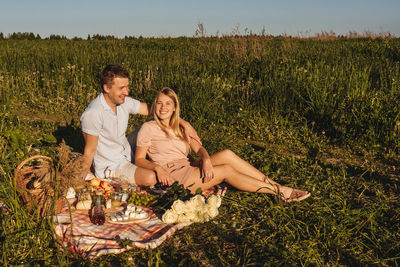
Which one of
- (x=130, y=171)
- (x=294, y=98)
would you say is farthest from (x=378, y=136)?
(x=130, y=171)

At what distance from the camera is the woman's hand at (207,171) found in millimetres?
4109

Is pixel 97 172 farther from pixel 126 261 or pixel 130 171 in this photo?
pixel 126 261

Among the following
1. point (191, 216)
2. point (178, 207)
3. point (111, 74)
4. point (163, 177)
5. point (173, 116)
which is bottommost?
point (191, 216)

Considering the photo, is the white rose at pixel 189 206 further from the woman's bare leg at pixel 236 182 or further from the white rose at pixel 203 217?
the woman's bare leg at pixel 236 182

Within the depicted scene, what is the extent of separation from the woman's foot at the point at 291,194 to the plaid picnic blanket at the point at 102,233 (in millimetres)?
1244

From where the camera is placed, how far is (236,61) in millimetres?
8672

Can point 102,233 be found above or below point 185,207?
below

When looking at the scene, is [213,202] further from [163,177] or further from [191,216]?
[163,177]

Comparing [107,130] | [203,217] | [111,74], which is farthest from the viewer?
[107,130]

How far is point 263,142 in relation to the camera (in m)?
6.48

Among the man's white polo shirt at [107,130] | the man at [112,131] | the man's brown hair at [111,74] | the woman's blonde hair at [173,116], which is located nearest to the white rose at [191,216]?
the man at [112,131]

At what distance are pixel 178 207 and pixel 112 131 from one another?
145 cm

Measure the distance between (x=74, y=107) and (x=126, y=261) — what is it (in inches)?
224

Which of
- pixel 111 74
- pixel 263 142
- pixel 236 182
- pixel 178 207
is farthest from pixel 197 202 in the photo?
pixel 263 142
